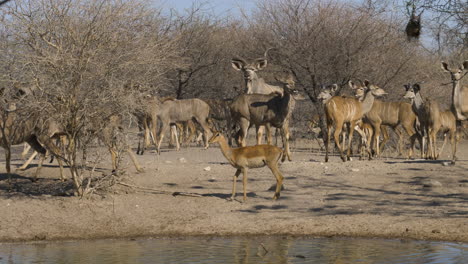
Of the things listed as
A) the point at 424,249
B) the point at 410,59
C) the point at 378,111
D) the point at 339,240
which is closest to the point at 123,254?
the point at 339,240

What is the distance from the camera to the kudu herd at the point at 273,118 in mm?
13031

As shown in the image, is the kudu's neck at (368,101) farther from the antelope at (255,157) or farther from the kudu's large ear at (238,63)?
the antelope at (255,157)

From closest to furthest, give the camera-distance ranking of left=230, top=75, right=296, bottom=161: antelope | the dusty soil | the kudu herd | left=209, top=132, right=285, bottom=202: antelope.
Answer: the dusty soil < left=209, top=132, right=285, bottom=202: antelope < the kudu herd < left=230, top=75, right=296, bottom=161: antelope

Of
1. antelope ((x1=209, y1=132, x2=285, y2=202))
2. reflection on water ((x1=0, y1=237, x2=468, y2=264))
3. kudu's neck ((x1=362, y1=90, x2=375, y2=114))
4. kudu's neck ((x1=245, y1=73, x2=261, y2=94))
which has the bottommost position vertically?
reflection on water ((x1=0, y1=237, x2=468, y2=264))

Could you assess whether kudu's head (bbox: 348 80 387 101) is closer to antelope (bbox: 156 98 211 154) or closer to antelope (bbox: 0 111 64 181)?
antelope (bbox: 156 98 211 154)

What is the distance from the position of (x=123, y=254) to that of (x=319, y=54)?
45.5 ft

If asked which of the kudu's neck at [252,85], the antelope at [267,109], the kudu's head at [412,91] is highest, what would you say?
the kudu's neck at [252,85]

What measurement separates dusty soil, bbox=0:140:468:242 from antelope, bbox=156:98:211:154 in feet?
21.0

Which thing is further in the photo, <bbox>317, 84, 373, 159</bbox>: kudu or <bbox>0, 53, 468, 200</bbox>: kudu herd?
<bbox>317, 84, 373, 159</bbox>: kudu

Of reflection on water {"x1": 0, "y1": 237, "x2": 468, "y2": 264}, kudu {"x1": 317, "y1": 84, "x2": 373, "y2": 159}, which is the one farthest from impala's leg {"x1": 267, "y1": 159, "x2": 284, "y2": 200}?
kudu {"x1": 317, "y1": 84, "x2": 373, "y2": 159}

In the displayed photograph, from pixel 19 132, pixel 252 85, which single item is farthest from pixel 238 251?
pixel 252 85

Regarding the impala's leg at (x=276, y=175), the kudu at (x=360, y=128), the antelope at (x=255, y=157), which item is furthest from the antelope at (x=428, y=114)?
the antelope at (x=255, y=157)

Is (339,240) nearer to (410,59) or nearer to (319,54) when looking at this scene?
(319,54)

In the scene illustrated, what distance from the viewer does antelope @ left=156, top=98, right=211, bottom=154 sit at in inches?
840
